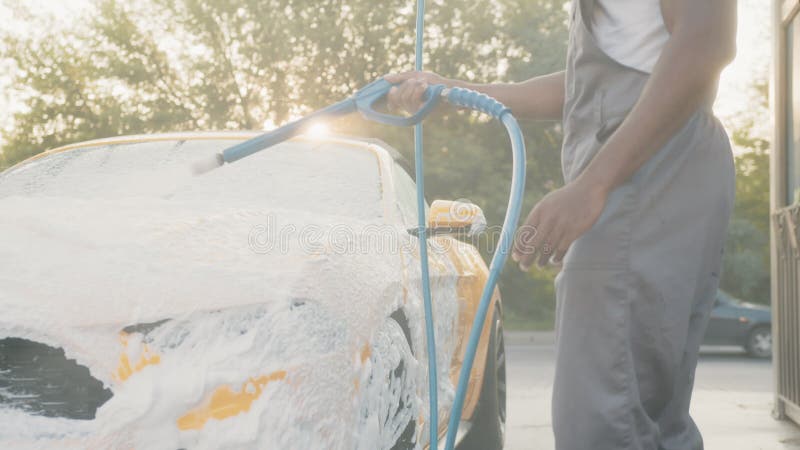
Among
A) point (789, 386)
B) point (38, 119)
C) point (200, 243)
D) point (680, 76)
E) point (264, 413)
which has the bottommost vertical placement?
point (789, 386)

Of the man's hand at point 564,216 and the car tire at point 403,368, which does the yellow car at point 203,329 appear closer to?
the car tire at point 403,368

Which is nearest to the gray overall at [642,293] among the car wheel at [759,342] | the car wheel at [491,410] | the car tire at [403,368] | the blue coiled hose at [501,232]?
the blue coiled hose at [501,232]

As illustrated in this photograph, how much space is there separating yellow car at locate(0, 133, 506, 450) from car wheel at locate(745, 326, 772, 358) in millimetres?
12007

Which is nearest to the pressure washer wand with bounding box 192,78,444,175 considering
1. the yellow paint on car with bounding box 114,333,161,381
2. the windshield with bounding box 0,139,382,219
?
the yellow paint on car with bounding box 114,333,161,381

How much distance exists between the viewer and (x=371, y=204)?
3273mm

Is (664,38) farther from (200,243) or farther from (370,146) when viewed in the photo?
(370,146)

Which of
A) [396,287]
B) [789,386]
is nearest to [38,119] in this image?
[789,386]

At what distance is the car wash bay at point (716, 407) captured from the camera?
5.18m

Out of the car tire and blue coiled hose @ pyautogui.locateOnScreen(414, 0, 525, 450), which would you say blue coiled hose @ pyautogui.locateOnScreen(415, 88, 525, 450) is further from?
the car tire

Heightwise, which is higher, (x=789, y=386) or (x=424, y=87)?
(x=424, y=87)

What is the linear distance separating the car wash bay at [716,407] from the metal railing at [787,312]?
7.7 inches

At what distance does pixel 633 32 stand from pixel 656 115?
217 mm

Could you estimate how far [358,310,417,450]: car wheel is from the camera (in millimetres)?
2326

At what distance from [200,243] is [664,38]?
117 centimetres
